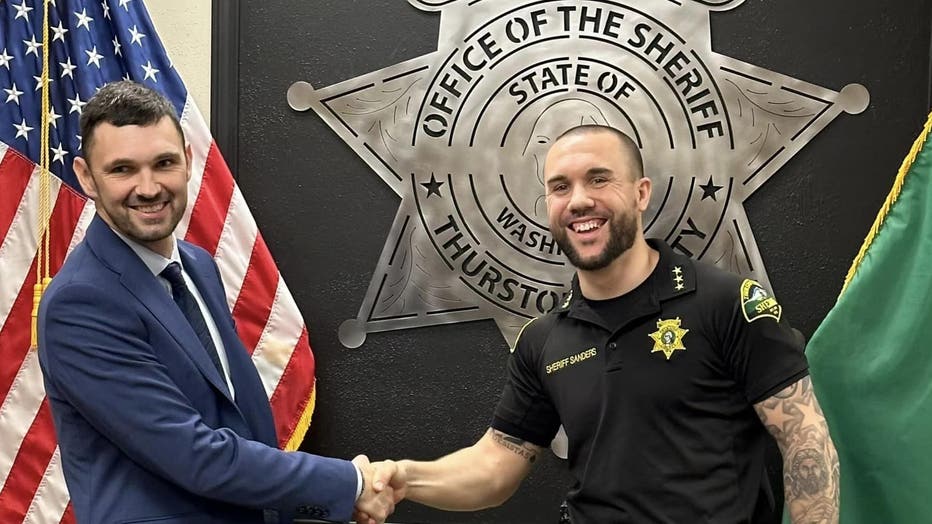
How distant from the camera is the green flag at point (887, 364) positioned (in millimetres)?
1750

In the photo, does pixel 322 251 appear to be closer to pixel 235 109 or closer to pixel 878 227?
pixel 235 109

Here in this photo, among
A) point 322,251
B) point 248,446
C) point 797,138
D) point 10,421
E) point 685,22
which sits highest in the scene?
point 685,22

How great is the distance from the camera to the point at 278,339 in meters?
2.30

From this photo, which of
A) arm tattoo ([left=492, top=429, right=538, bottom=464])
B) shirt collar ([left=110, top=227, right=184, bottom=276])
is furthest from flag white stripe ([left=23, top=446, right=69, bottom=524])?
arm tattoo ([left=492, top=429, right=538, bottom=464])

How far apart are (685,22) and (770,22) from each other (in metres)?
0.20

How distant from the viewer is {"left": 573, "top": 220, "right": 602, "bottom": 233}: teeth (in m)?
1.74

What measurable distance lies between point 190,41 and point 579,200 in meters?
1.26

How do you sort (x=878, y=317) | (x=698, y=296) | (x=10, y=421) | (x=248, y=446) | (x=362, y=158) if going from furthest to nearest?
(x=362, y=158) → (x=10, y=421) → (x=878, y=317) → (x=698, y=296) → (x=248, y=446)

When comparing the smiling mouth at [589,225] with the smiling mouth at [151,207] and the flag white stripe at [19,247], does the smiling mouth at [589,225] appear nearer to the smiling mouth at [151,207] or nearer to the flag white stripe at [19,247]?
the smiling mouth at [151,207]

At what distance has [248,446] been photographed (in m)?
1.57

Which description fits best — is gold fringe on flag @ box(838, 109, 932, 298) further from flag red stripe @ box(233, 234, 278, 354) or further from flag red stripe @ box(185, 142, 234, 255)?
flag red stripe @ box(185, 142, 234, 255)

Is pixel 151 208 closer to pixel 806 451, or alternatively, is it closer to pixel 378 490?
pixel 378 490

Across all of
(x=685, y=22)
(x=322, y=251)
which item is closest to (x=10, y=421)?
(x=322, y=251)

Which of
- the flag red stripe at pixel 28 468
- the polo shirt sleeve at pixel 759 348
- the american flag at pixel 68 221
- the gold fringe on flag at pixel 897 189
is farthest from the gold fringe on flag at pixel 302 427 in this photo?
the gold fringe on flag at pixel 897 189
